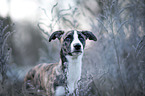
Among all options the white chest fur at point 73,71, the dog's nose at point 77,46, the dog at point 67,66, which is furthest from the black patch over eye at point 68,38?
the white chest fur at point 73,71

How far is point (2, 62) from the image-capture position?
8.55 feet

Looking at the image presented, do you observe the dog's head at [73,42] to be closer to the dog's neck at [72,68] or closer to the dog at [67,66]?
the dog at [67,66]

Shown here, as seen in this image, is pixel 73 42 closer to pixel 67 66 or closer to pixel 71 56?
pixel 71 56

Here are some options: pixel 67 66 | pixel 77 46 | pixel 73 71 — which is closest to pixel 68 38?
pixel 77 46

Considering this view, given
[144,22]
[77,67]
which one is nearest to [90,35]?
[77,67]

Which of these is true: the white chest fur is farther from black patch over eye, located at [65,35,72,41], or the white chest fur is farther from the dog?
black patch over eye, located at [65,35,72,41]

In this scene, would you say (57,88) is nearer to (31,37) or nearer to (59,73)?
(59,73)

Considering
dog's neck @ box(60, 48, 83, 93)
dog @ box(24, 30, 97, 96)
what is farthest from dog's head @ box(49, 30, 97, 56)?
dog's neck @ box(60, 48, 83, 93)

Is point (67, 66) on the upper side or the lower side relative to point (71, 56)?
lower

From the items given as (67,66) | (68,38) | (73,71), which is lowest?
(73,71)

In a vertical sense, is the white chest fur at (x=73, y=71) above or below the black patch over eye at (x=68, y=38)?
below

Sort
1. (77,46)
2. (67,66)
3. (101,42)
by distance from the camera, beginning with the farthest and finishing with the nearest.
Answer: (101,42), (67,66), (77,46)

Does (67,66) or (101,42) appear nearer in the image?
(67,66)

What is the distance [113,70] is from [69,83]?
5.88 feet
